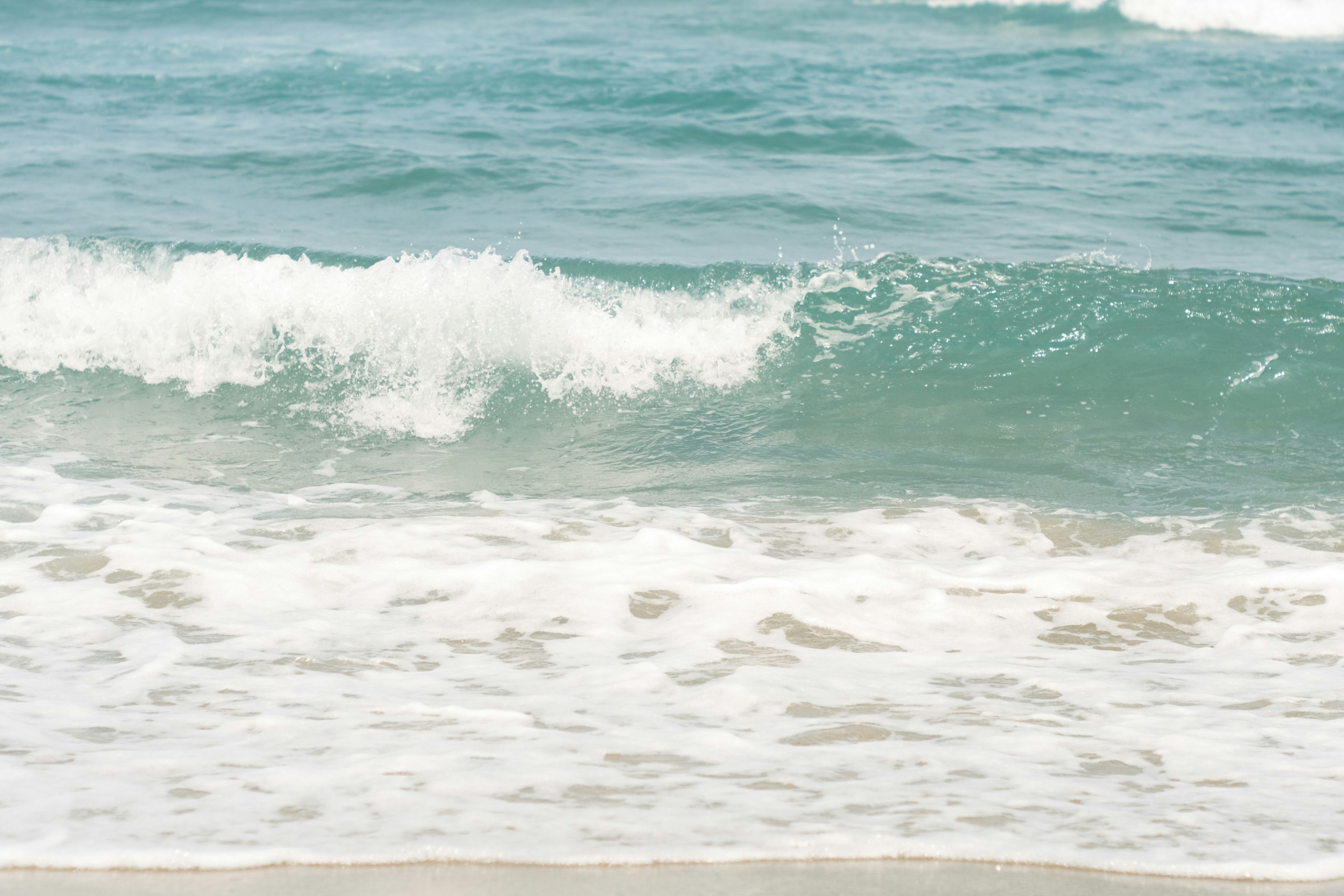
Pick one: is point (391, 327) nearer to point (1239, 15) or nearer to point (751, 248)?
point (751, 248)

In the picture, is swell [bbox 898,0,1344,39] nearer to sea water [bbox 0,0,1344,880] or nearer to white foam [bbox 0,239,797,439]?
sea water [bbox 0,0,1344,880]

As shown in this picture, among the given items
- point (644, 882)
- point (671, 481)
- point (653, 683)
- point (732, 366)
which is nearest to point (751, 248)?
point (732, 366)

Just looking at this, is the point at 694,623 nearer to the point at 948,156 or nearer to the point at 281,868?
the point at 281,868

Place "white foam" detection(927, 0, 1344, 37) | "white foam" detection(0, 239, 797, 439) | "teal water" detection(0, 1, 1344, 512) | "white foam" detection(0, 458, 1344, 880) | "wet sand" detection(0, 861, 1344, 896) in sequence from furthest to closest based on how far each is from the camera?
"white foam" detection(927, 0, 1344, 37), "white foam" detection(0, 239, 797, 439), "teal water" detection(0, 1, 1344, 512), "white foam" detection(0, 458, 1344, 880), "wet sand" detection(0, 861, 1344, 896)

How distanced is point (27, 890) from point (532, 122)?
453 inches

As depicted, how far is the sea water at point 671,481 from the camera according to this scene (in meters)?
2.73

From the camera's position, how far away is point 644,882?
2373 millimetres

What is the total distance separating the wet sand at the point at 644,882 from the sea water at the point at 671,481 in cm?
5

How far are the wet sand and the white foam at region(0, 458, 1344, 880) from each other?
4 centimetres

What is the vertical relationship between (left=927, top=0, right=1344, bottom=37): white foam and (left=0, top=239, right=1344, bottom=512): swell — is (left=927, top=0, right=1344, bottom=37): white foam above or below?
above

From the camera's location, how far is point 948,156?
38.4 feet

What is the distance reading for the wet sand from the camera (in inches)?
91.7

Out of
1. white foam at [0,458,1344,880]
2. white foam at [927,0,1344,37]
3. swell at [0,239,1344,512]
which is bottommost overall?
white foam at [0,458,1344,880]

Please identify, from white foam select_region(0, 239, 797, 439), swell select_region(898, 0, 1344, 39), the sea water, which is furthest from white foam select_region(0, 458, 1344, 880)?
swell select_region(898, 0, 1344, 39)
